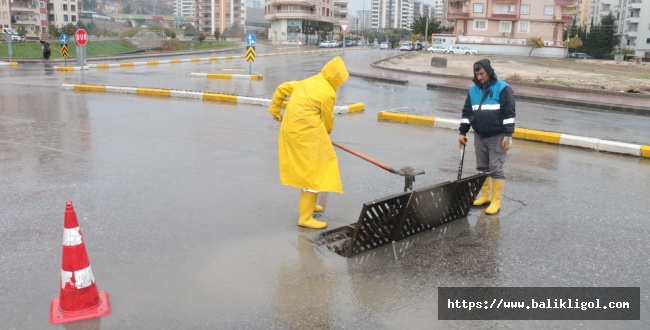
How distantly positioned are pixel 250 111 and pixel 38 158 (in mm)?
5749

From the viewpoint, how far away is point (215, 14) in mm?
150375

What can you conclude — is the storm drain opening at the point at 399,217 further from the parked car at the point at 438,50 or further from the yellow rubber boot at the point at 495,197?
the parked car at the point at 438,50

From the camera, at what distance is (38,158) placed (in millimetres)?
8273

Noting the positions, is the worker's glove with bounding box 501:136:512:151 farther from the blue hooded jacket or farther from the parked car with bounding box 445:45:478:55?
the parked car with bounding box 445:45:478:55

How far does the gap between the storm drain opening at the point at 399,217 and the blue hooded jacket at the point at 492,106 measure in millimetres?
578

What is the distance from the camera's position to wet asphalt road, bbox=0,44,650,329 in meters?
3.93

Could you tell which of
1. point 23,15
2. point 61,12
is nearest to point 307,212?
point 23,15

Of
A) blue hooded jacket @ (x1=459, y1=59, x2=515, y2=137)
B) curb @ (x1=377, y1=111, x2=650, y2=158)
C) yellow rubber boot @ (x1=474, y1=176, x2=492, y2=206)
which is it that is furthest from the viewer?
curb @ (x1=377, y1=111, x2=650, y2=158)

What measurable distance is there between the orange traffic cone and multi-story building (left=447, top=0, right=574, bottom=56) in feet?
253

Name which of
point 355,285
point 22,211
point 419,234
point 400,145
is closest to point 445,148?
point 400,145

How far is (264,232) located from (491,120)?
260 centimetres

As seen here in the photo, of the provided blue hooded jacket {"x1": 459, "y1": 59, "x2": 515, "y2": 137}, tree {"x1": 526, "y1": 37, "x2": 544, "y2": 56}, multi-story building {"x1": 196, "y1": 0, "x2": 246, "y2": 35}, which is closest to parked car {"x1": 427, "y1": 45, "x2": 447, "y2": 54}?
tree {"x1": 526, "y1": 37, "x2": 544, "y2": 56}

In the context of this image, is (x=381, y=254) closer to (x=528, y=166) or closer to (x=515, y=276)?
(x=515, y=276)

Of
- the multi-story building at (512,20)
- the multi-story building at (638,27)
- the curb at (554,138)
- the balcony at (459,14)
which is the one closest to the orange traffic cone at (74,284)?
the curb at (554,138)
